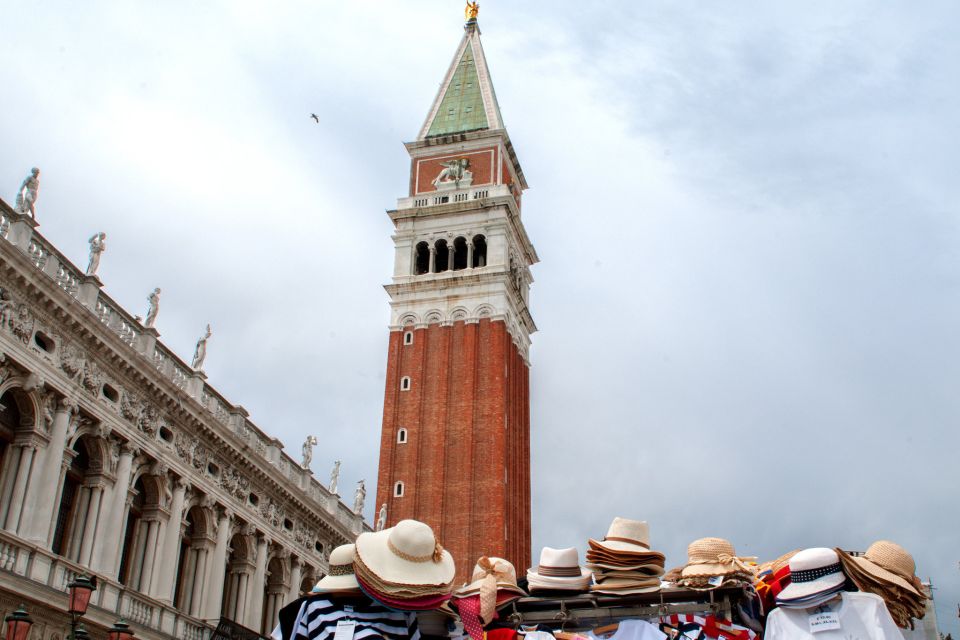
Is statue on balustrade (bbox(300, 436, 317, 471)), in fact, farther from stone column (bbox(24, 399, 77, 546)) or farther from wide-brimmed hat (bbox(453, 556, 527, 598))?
wide-brimmed hat (bbox(453, 556, 527, 598))

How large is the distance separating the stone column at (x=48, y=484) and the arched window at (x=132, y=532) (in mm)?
3255

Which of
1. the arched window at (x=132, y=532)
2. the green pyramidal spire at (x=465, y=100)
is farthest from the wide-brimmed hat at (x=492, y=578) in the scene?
the green pyramidal spire at (x=465, y=100)

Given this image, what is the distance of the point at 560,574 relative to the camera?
7676mm

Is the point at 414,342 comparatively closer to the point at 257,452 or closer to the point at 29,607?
the point at 257,452

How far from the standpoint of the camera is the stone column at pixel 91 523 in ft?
72.1

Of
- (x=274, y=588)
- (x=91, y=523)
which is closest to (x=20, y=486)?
(x=91, y=523)

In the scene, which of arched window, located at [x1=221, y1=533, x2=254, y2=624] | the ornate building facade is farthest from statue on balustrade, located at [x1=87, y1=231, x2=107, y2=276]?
arched window, located at [x1=221, y1=533, x2=254, y2=624]

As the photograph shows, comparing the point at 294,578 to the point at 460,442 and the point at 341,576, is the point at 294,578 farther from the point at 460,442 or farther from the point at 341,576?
the point at 341,576

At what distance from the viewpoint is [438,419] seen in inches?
1873

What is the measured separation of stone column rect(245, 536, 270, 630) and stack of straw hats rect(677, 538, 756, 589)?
2355cm

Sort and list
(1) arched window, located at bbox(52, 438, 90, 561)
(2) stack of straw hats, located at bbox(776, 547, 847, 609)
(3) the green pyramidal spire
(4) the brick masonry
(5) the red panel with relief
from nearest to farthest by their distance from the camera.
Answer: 1. (2) stack of straw hats, located at bbox(776, 547, 847, 609)
2. (1) arched window, located at bbox(52, 438, 90, 561)
3. (4) the brick masonry
4. (5) the red panel with relief
5. (3) the green pyramidal spire

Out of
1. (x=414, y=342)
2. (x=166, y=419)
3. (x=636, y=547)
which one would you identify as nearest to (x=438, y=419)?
(x=414, y=342)

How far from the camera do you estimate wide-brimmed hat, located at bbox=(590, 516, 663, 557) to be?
25.4ft

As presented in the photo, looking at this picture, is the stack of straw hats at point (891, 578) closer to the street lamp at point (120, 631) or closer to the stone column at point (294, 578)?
the street lamp at point (120, 631)
